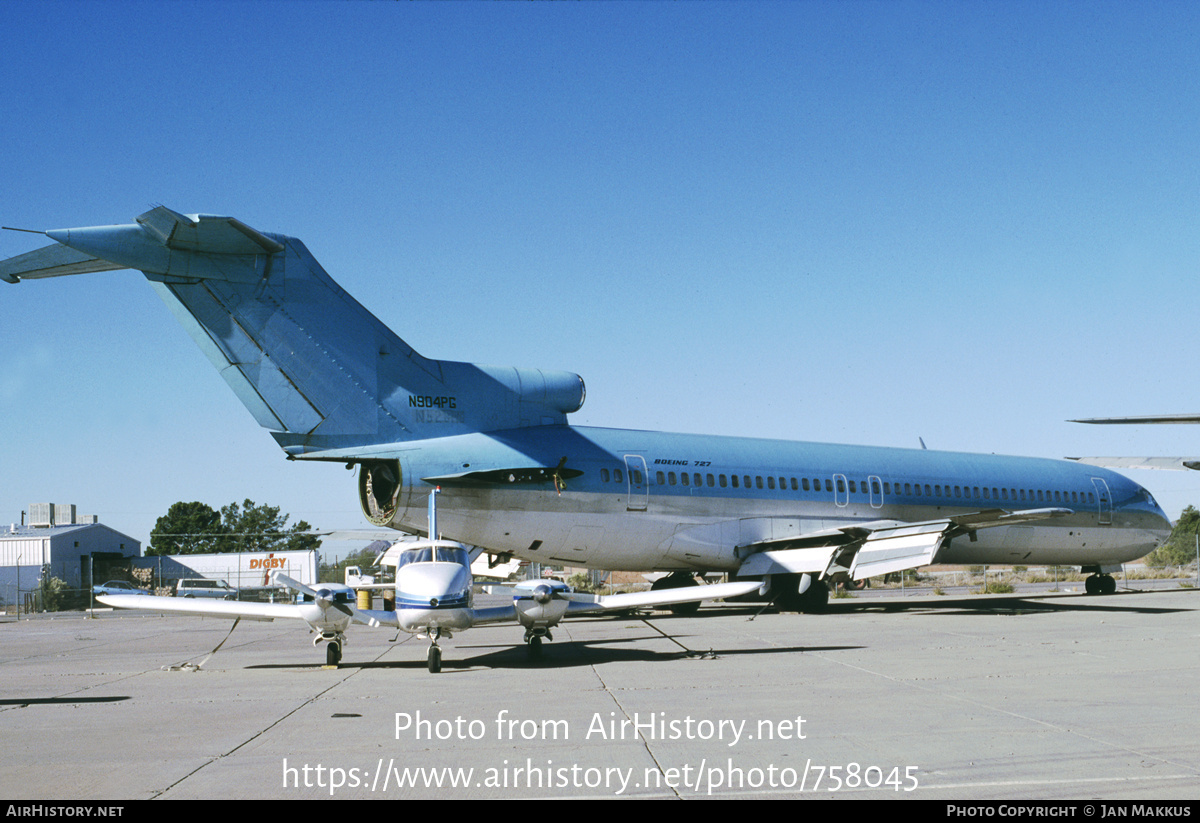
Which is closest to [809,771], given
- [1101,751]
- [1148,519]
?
[1101,751]

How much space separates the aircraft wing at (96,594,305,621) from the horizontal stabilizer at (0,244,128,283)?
5.49 metres

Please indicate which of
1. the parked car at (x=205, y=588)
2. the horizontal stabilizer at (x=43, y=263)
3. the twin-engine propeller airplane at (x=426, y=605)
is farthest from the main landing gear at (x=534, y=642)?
the parked car at (x=205, y=588)

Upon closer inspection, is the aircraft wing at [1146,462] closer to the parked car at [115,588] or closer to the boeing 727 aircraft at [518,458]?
the boeing 727 aircraft at [518,458]

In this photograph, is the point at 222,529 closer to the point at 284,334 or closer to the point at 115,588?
the point at 115,588

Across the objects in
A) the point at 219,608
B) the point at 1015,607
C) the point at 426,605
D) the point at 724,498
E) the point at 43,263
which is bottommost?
the point at 1015,607

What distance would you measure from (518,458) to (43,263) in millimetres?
8759

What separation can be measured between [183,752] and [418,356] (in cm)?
1259

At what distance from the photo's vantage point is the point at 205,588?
151 ft

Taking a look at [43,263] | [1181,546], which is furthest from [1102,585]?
[1181,546]

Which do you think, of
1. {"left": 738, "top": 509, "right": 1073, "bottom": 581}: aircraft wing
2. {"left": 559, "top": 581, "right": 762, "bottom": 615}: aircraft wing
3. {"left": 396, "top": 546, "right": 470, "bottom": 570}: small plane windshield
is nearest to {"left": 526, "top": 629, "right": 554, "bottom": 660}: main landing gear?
{"left": 559, "top": 581, "right": 762, "bottom": 615}: aircraft wing

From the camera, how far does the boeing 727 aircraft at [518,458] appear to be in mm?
16906

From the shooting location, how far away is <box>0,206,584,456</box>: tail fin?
15789mm

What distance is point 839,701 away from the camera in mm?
8984

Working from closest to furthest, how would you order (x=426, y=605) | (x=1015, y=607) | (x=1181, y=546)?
(x=426, y=605), (x=1015, y=607), (x=1181, y=546)
